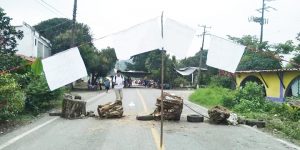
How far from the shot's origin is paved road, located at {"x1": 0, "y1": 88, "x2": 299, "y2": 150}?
1012 cm

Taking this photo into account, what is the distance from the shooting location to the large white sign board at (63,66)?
12.5 m

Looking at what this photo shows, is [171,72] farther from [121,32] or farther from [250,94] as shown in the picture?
[121,32]

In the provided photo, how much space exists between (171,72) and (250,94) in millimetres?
44085

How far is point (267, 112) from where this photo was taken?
20.0 m

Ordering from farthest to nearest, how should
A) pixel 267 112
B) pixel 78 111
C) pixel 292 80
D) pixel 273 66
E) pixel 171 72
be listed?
1. pixel 171 72
2. pixel 273 66
3. pixel 292 80
4. pixel 267 112
5. pixel 78 111

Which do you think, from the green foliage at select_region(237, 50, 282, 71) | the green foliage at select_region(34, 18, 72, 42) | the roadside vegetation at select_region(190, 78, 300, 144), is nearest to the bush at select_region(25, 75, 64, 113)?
the roadside vegetation at select_region(190, 78, 300, 144)

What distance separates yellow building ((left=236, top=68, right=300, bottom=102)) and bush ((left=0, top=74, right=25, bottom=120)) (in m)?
17.1

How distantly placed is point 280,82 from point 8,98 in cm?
2018

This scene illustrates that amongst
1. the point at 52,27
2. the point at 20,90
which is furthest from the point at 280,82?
the point at 52,27

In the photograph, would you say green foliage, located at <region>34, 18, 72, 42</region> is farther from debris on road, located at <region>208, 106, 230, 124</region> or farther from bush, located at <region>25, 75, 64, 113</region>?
debris on road, located at <region>208, 106, 230, 124</region>

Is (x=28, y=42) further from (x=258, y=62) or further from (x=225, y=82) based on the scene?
(x=258, y=62)

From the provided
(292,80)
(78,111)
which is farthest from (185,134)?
(292,80)

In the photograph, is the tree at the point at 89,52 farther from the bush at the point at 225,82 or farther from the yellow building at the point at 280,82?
the yellow building at the point at 280,82

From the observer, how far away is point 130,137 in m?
11.5
